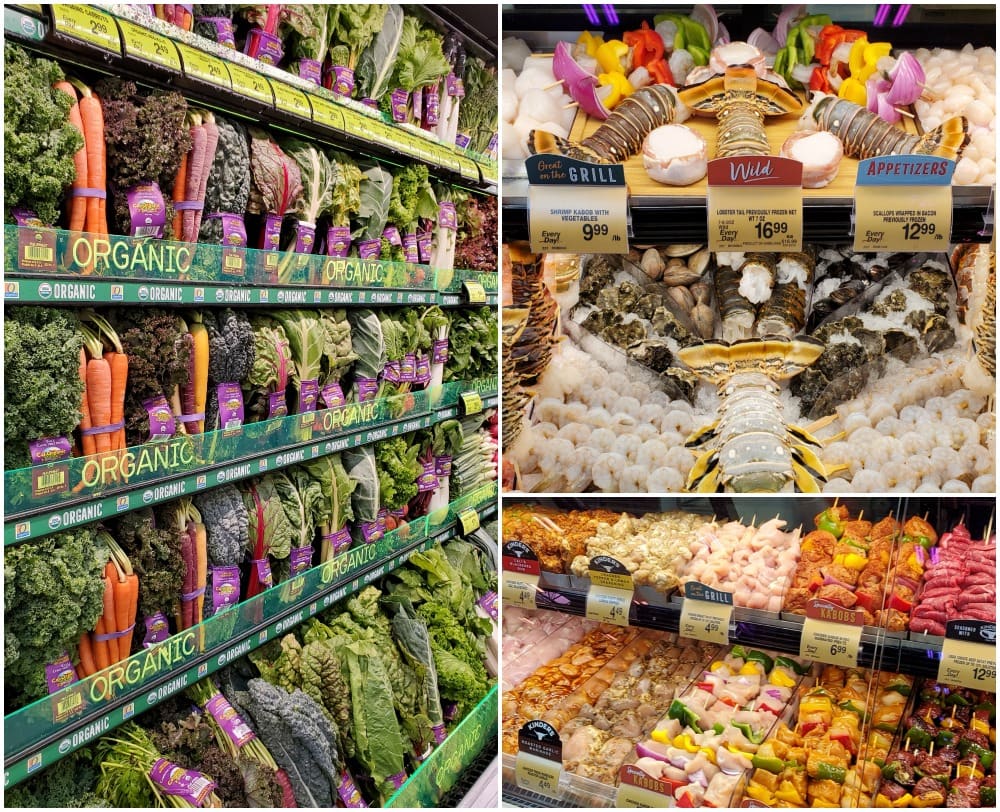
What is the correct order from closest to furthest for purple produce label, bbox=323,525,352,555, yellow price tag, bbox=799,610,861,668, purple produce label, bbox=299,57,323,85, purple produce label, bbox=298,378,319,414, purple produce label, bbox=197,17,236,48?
yellow price tag, bbox=799,610,861,668 < purple produce label, bbox=197,17,236,48 < purple produce label, bbox=299,57,323,85 < purple produce label, bbox=298,378,319,414 < purple produce label, bbox=323,525,352,555

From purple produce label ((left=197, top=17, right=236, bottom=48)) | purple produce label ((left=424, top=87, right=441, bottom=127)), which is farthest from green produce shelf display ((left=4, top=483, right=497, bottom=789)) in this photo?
purple produce label ((left=424, top=87, right=441, bottom=127))

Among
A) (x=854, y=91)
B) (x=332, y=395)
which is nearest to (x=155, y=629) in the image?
(x=332, y=395)

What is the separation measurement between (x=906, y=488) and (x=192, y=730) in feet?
6.73

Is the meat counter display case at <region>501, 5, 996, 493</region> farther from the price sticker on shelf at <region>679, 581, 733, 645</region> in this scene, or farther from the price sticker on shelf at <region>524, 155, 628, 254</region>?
the price sticker on shelf at <region>679, 581, 733, 645</region>

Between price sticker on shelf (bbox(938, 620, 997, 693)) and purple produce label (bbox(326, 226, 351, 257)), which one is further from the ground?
purple produce label (bbox(326, 226, 351, 257))

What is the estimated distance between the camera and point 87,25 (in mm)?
2021

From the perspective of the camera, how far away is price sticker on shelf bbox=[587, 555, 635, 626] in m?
2.31

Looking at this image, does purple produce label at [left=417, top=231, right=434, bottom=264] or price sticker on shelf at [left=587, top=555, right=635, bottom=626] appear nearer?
price sticker on shelf at [left=587, top=555, right=635, bottom=626]

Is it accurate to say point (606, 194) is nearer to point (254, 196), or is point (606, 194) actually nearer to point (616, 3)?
point (616, 3)

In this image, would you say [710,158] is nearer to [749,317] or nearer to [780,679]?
[749,317]

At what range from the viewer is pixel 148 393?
2373mm

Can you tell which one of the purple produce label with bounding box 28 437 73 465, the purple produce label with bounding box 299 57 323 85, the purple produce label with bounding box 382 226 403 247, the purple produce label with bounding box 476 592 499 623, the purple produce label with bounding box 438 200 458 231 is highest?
the purple produce label with bounding box 299 57 323 85

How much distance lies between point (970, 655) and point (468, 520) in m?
2.57

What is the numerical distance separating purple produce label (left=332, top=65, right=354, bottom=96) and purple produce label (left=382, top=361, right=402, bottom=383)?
1088mm
